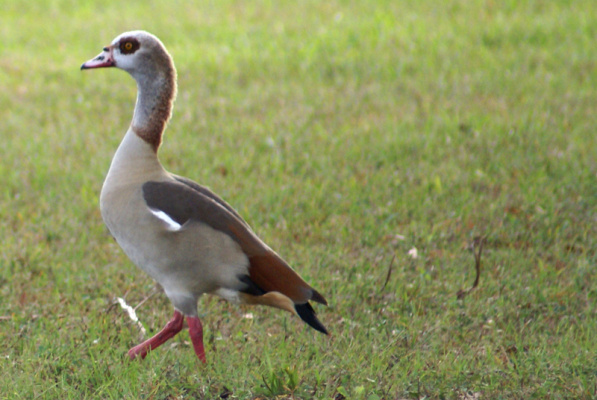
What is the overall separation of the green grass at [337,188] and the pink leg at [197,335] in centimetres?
11

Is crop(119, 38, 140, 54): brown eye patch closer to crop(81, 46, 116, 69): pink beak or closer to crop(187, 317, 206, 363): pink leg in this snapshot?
crop(81, 46, 116, 69): pink beak

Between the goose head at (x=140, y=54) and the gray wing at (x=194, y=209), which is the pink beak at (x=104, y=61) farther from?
the gray wing at (x=194, y=209)

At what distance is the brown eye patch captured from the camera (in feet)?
15.0

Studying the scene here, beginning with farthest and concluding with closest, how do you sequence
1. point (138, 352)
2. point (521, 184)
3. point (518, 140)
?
1. point (518, 140)
2. point (521, 184)
3. point (138, 352)

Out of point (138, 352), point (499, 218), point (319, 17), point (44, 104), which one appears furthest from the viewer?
point (319, 17)

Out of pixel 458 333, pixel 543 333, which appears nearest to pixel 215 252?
pixel 458 333

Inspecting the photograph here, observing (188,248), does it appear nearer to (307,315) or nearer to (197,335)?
(197,335)

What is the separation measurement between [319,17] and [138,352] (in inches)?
314

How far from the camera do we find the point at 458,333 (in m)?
4.84

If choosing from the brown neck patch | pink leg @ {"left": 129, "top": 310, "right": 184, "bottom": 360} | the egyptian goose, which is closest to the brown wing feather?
the egyptian goose

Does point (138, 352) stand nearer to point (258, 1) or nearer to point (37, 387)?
point (37, 387)

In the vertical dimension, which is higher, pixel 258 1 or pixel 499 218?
pixel 258 1

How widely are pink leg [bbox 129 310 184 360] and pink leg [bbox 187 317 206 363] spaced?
4.6 inches

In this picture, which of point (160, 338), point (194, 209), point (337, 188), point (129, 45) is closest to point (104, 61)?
point (129, 45)
